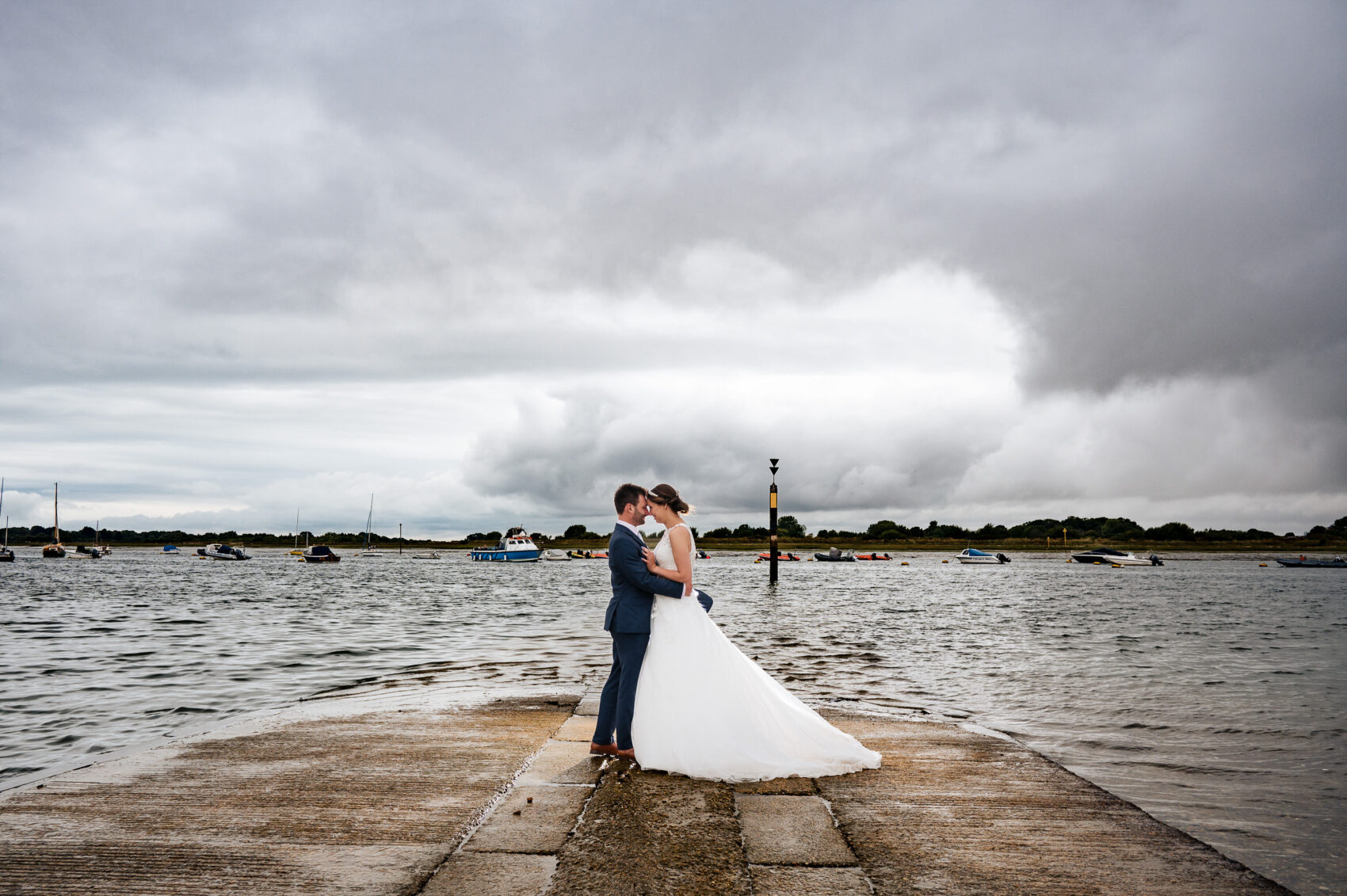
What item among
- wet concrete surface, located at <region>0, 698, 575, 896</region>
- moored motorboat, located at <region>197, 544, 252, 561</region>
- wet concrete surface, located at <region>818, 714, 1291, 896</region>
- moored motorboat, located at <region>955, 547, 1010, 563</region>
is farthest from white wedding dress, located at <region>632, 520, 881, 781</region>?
moored motorboat, located at <region>197, 544, 252, 561</region>

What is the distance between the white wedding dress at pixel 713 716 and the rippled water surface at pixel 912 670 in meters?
3.02

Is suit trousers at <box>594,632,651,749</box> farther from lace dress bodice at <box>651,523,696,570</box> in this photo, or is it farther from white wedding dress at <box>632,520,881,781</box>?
lace dress bodice at <box>651,523,696,570</box>

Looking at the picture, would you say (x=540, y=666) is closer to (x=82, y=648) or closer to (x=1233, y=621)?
(x=82, y=648)

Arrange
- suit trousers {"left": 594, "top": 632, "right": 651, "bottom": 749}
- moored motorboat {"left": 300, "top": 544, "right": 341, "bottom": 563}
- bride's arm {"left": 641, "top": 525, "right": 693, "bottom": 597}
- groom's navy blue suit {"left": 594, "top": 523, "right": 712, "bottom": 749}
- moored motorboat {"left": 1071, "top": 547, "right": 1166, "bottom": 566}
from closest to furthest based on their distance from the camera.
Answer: bride's arm {"left": 641, "top": 525, "right": 693, "bottom": 597} → groom's navy blue suit {"left": 594, "top": 523, "right": 712, "bottom": 749} → suit trousers {"left": 594, "top": 632, "right": 651, "bottom": 749} → moored motorboat {"left": 1071, "top": 547, "right": 1166, "bottom": 566} → moored motorboat {"left": 300, "top": 544, "right": 341, "bottom": 563}

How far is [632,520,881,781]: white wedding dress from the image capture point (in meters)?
5.93

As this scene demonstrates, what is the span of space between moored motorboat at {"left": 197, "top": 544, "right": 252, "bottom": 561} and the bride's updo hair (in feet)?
393

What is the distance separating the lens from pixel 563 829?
479 cm

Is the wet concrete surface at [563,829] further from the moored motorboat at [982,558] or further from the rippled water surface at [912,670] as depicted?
the moored motorboat at [982,558]

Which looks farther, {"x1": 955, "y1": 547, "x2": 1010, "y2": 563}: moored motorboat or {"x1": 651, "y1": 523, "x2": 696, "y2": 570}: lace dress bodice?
{"x1": 955, "y1": 547, "x2": 1010, "y2": 563}: moored motorboat

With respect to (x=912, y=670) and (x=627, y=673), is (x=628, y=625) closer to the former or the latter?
(x=627, y=673)

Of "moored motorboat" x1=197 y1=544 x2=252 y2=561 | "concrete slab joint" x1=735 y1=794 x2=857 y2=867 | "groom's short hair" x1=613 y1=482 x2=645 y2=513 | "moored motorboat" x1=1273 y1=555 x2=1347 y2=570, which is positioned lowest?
"moored motorboat" x1=197 y1=544 x2=252 y2=561

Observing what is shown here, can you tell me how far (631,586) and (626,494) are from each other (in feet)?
2.41

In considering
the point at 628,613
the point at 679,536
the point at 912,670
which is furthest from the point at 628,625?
the point at 912,670

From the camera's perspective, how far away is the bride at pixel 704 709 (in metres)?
5.94
